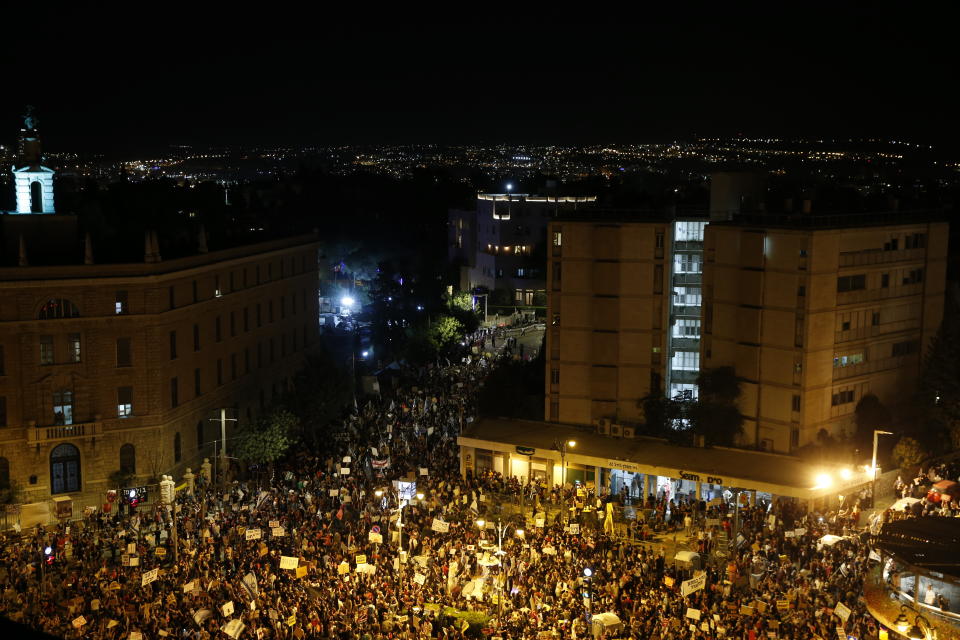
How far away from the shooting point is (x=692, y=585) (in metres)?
30.5

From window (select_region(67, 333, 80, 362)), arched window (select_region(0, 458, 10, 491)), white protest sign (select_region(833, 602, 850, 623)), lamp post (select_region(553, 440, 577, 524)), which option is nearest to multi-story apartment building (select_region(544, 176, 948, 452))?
lamp post (select_region(553, 440, 577, 524))

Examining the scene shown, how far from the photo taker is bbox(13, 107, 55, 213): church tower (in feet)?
177

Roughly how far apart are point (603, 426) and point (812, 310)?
424 inches

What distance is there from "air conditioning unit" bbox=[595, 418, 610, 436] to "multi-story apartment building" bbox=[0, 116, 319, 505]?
59.9 feet

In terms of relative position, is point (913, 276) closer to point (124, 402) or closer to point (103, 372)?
point (124, 402)

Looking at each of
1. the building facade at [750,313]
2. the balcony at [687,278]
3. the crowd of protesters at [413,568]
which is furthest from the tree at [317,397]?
the balcony at [687,278]

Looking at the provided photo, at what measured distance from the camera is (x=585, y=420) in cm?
5259

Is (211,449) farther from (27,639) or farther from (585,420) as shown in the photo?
(27,639)

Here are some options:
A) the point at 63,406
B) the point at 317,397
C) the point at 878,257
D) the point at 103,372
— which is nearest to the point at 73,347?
the point at 103,372

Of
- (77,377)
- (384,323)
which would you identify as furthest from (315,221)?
(77,377)

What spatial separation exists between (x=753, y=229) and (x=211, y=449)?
28.3m

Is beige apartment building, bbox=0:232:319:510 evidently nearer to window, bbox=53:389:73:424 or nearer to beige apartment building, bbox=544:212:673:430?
window, bbox=53:389:73:424

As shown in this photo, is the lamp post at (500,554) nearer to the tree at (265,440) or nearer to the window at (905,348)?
the tree at (265,440)

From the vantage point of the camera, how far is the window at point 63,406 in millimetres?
46950
